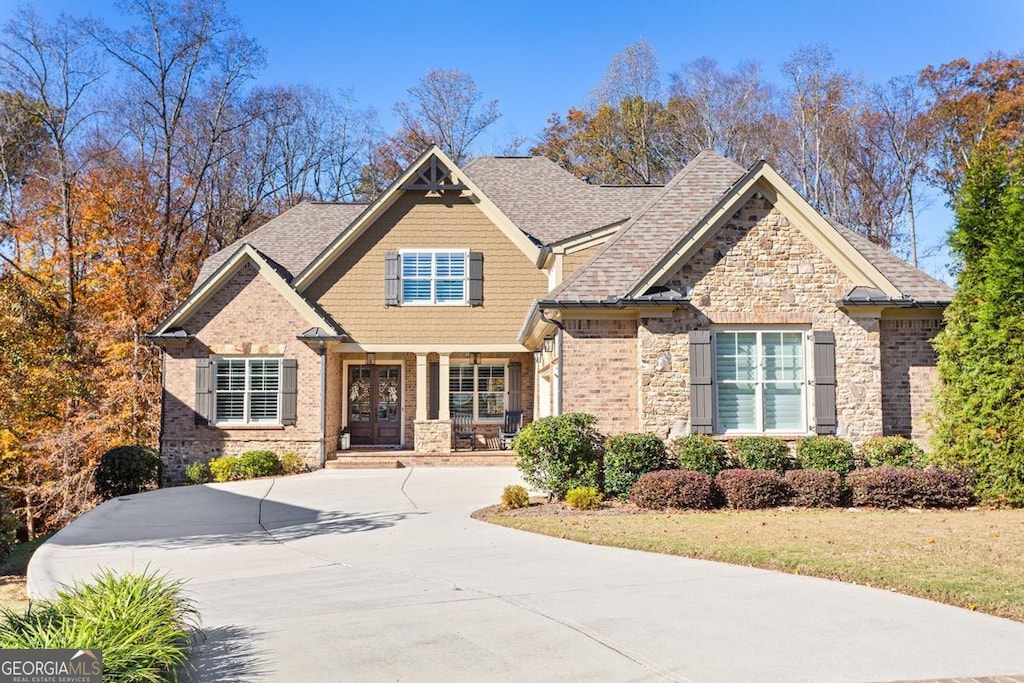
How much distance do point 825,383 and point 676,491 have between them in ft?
12.9

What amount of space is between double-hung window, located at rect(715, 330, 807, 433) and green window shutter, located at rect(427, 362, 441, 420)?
8.79 metres

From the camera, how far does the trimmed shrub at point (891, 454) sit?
1331 cm

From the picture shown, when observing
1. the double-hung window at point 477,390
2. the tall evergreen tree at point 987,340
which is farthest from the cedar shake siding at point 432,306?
the tall evergreen tree at point 987,340

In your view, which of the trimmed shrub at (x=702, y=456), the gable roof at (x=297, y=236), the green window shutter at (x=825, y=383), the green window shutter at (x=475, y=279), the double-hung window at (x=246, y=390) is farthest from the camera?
the gable roof at (x=297, y=236)

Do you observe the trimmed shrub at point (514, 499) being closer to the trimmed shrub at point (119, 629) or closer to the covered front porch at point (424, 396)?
the trimmed shrub at point (119, 629)

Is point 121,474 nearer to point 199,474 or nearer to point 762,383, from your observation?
point 199,474

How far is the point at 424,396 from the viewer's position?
2036 centimetres

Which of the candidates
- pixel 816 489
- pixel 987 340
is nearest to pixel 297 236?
pixel 816 489

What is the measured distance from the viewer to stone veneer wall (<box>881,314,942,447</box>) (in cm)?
1453

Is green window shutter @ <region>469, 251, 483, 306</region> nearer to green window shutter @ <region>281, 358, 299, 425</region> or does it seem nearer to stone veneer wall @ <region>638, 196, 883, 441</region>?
green window shutter @ <region>281, 358, 299, 425</region>

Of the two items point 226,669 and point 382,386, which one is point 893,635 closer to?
point 226,669

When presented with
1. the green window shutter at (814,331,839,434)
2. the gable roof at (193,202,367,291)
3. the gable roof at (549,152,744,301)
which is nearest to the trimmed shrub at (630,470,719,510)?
the green window shutter at (814,331,839,434)

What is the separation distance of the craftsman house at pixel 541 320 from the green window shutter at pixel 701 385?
0.03 metres

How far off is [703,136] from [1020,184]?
21811mm
